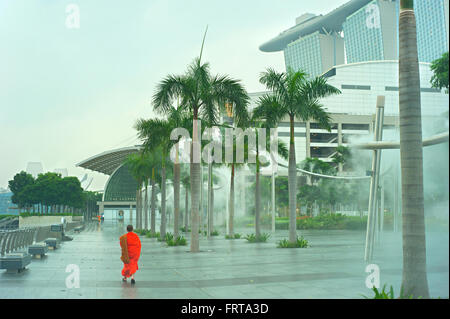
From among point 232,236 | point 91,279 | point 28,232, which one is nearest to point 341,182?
point 232,236

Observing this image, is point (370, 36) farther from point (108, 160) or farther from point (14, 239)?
point (14, 239)

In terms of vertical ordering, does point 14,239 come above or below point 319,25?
below

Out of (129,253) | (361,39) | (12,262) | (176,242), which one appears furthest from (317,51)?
(129,253)

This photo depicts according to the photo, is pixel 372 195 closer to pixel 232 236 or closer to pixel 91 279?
pixel 91 279

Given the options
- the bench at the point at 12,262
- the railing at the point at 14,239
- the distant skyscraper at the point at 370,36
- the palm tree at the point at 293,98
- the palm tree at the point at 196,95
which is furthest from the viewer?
the distant skyscraper at the point at 370,36

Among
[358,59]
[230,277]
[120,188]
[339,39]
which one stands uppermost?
[339,39]

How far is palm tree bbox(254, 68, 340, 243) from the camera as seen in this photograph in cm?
2069

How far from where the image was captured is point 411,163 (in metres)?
7.44

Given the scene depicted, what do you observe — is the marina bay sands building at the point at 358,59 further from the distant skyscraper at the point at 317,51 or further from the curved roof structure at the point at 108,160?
the curved roof structure at the point at 108,160

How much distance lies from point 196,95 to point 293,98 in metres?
4.49

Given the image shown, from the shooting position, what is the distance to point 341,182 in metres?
58.6

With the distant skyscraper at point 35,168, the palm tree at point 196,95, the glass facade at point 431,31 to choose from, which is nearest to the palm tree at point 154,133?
the palm tree at point 196,95

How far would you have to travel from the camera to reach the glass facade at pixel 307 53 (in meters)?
166

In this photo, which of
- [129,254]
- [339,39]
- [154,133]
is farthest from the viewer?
[339,39]
